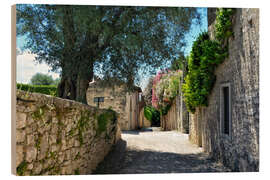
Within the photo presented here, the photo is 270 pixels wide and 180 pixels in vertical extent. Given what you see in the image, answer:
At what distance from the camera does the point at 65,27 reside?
4930 mm

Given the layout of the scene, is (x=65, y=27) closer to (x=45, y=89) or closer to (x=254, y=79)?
(x=254, y=79)

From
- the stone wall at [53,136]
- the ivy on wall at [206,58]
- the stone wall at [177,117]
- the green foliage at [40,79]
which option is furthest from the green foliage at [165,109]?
the stone wall at [53,136]

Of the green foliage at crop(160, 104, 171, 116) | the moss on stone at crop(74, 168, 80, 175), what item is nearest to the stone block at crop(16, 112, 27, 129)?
the moss on stone at crop(74, 168, 80, 175)

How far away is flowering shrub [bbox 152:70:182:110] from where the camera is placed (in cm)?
1316

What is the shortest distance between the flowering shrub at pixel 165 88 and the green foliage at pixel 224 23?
7084 millimetres

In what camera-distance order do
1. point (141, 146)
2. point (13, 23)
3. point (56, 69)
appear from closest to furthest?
point (13, 23)
point (56, 69)
point (141, 146)

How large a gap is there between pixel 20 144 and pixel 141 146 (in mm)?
5702

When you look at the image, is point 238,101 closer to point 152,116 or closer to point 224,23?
point 224,23

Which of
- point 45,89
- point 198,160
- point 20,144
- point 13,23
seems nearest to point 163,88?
point 45,89

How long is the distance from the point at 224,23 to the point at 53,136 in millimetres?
4325

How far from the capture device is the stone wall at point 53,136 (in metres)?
2.59

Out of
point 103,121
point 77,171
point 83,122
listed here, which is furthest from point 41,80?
point 77,171

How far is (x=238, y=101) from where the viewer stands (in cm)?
471

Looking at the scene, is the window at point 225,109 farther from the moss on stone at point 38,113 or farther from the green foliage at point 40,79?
the green foliage at point 40,79
